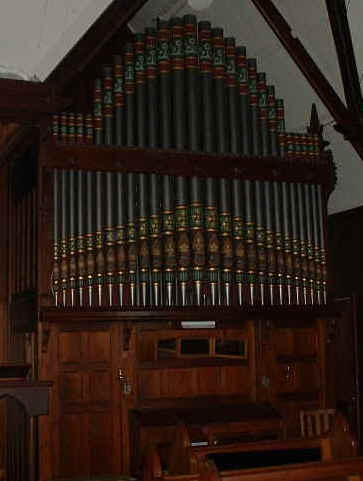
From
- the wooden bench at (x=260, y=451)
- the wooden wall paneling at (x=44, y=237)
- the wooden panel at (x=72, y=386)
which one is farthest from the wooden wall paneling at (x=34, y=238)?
the wooden bench at (x=260, y=451)

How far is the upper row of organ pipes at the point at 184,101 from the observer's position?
720 centimetres

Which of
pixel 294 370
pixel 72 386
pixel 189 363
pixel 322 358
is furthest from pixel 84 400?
pixel 322 358

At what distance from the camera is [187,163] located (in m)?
7.31

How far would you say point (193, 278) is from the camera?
716 centimetres

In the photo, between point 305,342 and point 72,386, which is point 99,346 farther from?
point 305,342

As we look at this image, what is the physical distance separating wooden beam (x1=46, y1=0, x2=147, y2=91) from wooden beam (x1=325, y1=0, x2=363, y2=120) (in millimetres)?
1927

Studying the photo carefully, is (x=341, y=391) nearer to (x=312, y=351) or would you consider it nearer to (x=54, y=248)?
(x=312, y=351)

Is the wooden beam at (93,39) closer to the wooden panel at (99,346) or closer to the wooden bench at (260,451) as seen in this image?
the wooden panel at (99,346)

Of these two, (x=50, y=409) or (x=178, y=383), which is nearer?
(x=50, y=409)

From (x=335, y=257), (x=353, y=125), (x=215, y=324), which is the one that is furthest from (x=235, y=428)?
(x=353, y=125)

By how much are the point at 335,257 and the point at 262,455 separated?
4.03 m

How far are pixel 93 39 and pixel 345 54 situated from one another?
245cm

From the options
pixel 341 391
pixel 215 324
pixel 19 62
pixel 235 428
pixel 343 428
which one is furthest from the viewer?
pixel 341 391

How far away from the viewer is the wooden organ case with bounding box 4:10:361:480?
6.88 meters
